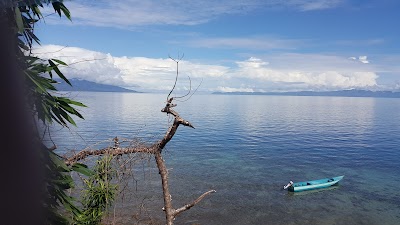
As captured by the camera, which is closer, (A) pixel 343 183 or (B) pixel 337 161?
(A) pixel 343 183

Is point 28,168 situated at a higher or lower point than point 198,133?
higher

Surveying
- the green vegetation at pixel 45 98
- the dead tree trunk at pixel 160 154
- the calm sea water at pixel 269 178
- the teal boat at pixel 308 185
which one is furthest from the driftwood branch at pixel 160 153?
the teal boat at pixel 308 185

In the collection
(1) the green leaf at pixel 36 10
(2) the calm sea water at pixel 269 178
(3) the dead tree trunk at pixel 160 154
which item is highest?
(1) the green leaf at pixel 36 10

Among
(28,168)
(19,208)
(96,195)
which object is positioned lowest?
(96,195)

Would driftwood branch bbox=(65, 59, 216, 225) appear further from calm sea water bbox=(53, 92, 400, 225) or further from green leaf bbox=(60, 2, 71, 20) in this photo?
green leaf bbox=(60, 2, 71, 20)

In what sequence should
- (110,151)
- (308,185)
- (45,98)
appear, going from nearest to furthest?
(45,98)
(110,151)
(308,185)

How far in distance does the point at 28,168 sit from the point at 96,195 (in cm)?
1478

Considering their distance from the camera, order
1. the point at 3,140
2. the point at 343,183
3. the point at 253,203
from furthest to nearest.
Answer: the point at 343,183 < the point at 253,203 < the point at 3,140

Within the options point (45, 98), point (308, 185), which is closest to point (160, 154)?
point (45, 98)

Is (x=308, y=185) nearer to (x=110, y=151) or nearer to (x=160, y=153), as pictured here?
(x=160, y=153)

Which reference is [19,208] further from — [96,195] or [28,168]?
[96,195]

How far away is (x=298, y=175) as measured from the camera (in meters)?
47.8

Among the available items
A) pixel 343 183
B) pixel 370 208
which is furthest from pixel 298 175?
pixel 370 208

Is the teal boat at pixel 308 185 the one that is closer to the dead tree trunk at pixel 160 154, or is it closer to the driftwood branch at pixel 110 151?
the dead tree trunk at pixel 160 154
